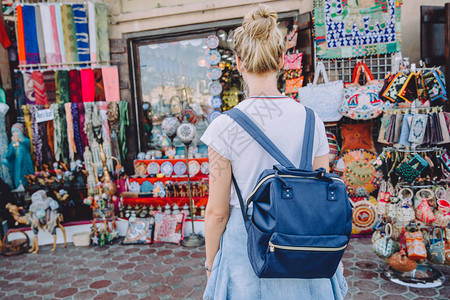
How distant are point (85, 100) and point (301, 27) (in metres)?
3.59

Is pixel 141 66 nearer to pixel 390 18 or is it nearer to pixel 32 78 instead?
pixel 32 78

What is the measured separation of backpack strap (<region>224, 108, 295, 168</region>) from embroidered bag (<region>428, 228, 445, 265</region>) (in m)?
2.93

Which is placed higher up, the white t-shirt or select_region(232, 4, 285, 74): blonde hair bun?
select_region(232, 4, 285, 74): blonde hair bun

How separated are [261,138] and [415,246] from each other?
2830mm

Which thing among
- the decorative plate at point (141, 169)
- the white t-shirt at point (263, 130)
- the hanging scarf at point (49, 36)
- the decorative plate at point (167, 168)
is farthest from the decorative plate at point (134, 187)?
the white t-shirt at point (263, 130)

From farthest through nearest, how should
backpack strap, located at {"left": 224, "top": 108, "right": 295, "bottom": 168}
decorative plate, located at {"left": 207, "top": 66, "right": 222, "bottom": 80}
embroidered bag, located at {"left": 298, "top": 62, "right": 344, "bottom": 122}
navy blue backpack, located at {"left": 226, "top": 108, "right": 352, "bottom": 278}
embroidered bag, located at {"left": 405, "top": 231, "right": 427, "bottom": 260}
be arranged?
1. decorative plate, located at {"left": 207, "top": 66, "right": 222, "bottom": 80}
2. embroidered bag, located at {"left": 298, "top": 62, "right": 344, "bottom": 122}
3. embroidered bag, located at {"left": 405, "top": 231, "right": 427, "bottom": 260}
4. backpack strap, located at {"left": 224, "top": 108, "right": 295, "bottom": 168}
5. navy blue backpack, located at {"left": 226, "top": 108, "right": 352, "bottom": 278}

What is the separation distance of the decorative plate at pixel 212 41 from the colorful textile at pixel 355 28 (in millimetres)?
1628

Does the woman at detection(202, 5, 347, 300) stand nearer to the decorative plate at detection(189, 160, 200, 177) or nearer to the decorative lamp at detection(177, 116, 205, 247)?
the decorative lamp at detection(177, 116, 205, 247)

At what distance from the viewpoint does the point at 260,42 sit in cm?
124

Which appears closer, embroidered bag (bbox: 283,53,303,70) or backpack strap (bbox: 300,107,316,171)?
backpack strap (bbox: 300,107,316,171)

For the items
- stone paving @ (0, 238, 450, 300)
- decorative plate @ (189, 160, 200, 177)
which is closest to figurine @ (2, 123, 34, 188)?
stone paving @ (0, 238, 450, 300)

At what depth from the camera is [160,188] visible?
201 inches

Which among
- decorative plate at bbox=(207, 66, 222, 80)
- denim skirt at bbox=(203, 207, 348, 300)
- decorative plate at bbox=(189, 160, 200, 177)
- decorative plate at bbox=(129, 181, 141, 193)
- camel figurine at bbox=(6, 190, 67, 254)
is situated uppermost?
decorative plate at bbox=(207, 66, 222, 80)

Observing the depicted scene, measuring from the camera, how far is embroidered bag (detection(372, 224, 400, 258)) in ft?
11.0
